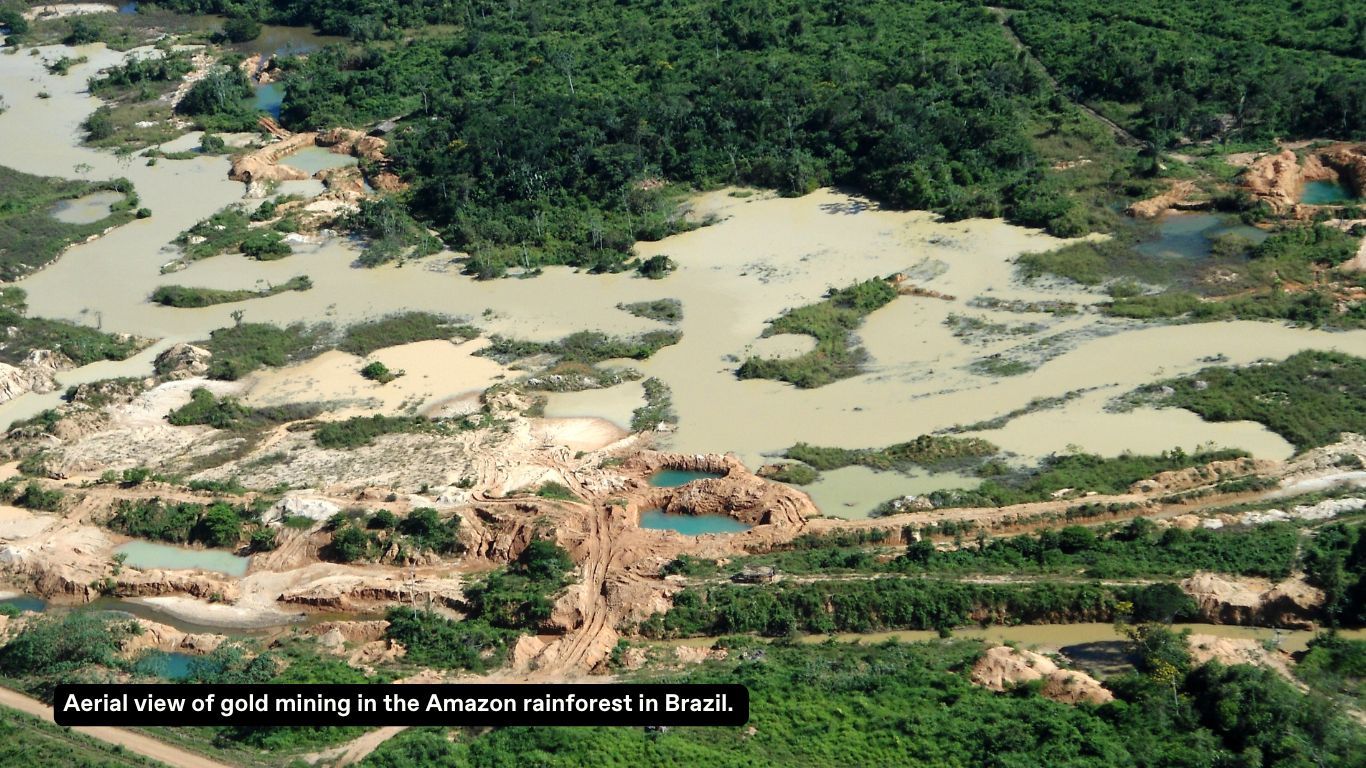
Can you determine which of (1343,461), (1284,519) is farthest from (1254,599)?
(1343,461)

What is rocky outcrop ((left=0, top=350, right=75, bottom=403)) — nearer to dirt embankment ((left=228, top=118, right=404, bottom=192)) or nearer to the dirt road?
dirt embankment ((left=228, top=118, right=404, bottom=192))

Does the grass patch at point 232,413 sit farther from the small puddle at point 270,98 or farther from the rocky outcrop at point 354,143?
the small puddle at point 270,98

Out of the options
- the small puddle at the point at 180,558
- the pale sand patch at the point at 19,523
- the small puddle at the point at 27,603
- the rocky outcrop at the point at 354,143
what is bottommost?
the small puddle at the point at 27,603

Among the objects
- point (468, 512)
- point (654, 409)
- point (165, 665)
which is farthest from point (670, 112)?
point (165, 665)

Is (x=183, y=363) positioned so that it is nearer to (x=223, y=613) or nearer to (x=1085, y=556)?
(x=223, y=613)

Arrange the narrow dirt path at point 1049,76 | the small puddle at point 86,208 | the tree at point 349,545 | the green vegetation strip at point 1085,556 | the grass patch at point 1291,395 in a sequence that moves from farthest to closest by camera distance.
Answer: the small puddle at point 86,208 → the narrow dirt path at point 1049,76 → the grass patch at point 1291,395 → the tree at point 349,545 → the green vegetation strip at point 1085,556

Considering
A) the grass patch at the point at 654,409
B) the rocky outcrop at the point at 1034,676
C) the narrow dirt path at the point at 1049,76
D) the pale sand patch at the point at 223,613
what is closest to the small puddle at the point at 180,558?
the pale sand patch at the point at 223,613
